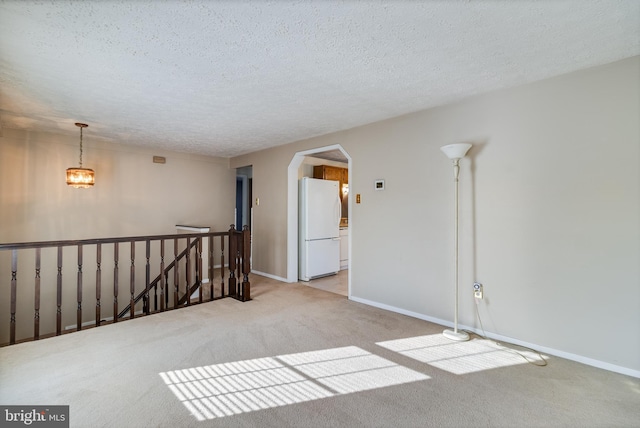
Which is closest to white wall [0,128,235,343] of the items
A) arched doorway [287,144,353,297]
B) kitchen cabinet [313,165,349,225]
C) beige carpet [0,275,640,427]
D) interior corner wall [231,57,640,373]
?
arched doorway [287,144,353,297]

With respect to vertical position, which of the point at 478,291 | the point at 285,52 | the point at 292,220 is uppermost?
the point at 285,52

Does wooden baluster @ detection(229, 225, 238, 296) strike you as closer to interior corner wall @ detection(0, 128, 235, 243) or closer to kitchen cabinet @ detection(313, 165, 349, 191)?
interior corner wall @ detection(0, 128, 235, 243)

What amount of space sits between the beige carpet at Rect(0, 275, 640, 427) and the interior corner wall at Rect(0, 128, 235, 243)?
2.52 metres

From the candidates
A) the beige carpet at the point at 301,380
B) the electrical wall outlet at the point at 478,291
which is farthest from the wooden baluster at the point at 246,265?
the electrical wall outlet at the point at 478,291

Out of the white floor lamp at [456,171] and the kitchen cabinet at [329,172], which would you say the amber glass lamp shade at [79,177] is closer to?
the kitchen cabinet at [329,172]

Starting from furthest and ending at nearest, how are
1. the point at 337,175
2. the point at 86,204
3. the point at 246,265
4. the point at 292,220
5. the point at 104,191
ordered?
the point at 337,175 < the point at 292,220 < the point at 104,191 < the point at 86,204 < the point at 246,265

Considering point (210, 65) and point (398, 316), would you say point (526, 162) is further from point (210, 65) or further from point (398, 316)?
point (210, 65)

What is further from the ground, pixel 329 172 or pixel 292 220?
pixel 329 172

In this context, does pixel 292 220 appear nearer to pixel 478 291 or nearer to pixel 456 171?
pixel 456 171

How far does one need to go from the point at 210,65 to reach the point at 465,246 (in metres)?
2.86

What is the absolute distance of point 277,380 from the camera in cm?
219

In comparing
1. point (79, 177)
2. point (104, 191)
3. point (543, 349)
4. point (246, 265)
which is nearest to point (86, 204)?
point (104, 191)

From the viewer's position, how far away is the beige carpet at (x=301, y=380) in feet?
5.90

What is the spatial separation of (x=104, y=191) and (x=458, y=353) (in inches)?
220
